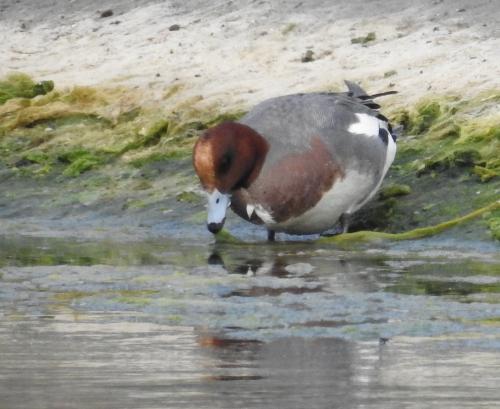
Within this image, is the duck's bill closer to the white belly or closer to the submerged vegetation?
the white belly

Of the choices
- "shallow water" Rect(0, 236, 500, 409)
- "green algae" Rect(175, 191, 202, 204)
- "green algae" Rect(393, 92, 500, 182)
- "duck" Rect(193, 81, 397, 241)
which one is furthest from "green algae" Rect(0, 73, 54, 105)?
"duck" Rect(193, 81, 397, 241)

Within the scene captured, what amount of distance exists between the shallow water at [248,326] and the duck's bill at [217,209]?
21 cm

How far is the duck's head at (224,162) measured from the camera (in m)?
11.1

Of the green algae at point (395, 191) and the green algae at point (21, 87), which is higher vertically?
the green algae at point (395, 191)

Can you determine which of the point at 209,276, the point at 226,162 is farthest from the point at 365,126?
the point at 209,276

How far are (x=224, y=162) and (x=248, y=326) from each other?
2983mm

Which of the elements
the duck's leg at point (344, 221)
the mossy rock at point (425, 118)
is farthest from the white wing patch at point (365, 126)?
the mossy rock at point (425, 118)

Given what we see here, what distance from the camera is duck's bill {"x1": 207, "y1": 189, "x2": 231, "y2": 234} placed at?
11.0m

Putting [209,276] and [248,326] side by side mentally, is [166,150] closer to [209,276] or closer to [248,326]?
[209,276]

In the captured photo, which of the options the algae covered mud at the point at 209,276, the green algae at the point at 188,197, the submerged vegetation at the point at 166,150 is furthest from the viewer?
the green algae at the point at 188,197

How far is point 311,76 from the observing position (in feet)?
48.3

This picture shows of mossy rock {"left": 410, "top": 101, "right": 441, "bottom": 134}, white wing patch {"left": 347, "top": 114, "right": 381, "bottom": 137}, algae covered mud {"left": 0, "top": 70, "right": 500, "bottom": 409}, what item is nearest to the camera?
algae covered mud {"left": 0, "top": 70, "right": 500, "bottom": 409}

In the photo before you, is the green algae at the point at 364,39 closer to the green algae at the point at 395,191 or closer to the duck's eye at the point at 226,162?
the green algae at the point at 395,191

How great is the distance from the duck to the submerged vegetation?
68 cm
